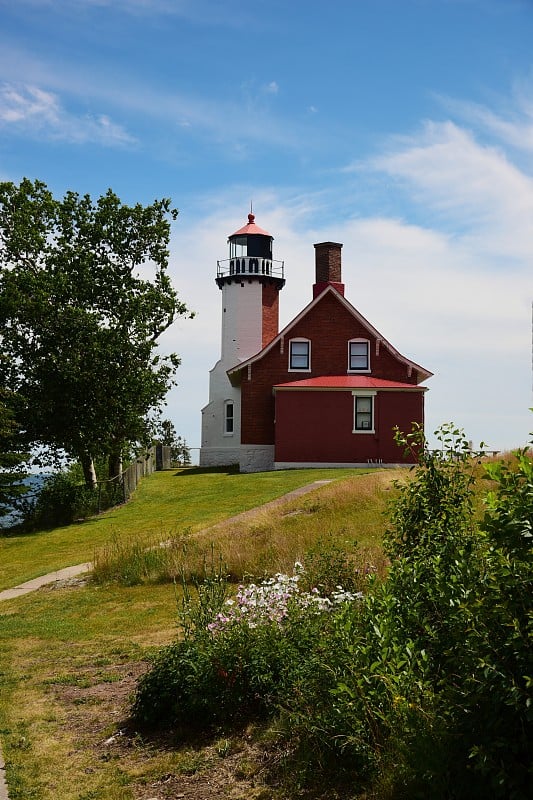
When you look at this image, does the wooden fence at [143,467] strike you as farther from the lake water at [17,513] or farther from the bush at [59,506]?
the lake water at [17,513]

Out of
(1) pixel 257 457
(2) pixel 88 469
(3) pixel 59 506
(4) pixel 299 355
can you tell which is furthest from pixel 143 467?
(3) pixel 59 506

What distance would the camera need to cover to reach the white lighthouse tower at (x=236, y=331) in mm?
50188

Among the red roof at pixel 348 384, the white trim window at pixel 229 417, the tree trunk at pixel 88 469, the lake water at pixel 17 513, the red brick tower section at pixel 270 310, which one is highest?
the red brick tower section at pixel 270 310

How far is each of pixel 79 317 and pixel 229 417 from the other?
18194mm

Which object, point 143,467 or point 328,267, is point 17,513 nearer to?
point 143,467

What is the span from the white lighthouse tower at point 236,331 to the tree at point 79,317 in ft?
44.7

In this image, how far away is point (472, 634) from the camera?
5152mm

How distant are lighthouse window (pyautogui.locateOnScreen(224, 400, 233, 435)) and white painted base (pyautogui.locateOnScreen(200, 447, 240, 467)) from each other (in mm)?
1098

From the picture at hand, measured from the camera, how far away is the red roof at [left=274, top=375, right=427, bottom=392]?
135ft

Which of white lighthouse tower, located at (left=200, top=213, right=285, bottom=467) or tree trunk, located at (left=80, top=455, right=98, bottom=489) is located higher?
white lighthouse tower, located at (left=200, top=213, right=285, bottom=467)

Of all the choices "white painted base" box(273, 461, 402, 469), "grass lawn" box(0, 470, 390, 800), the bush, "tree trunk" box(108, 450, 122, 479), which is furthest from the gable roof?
"grass lawn" box(0, 470, 390, 800)

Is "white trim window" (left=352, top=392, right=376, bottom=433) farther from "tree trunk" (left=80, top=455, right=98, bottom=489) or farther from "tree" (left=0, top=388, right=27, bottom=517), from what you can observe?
"tree" (left=0, top=388, right=27, bottom=517)

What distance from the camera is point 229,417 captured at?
5069 centimetres

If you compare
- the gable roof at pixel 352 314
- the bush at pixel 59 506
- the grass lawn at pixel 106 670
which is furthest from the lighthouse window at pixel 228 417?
the grass lawn at pixel 106 670
